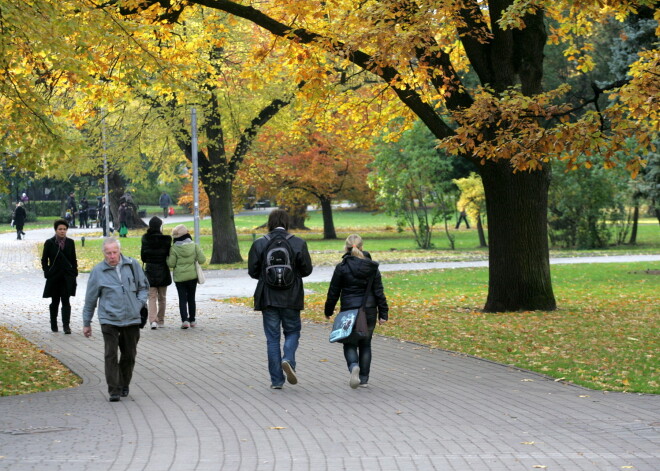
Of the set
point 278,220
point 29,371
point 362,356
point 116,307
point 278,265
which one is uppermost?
point 278,220

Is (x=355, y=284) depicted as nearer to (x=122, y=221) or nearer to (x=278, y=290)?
(x=278, y=290)

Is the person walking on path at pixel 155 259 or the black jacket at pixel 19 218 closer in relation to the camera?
the person walking on path at pixel 155 259

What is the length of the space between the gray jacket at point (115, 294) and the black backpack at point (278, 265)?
1253mm

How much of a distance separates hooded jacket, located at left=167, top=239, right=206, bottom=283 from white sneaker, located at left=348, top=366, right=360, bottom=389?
6.01 metres

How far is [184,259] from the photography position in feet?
51.4

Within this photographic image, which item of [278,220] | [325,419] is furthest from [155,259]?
[325,419]

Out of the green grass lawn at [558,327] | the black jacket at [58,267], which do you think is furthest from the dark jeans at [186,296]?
the green grass lawn at [558,327]

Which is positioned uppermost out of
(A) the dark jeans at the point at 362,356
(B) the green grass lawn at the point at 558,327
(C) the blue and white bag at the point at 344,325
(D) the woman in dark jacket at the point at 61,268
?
(D) the woman in dark jacket at the point at 61,268

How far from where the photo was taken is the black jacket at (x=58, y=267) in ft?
50.3

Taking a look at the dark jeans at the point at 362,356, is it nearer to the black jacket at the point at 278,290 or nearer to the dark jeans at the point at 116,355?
the black jacket at the point at 278,290

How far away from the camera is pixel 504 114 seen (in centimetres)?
1361

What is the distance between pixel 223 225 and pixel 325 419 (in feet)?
80.4

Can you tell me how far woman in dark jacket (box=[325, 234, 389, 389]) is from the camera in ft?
33.4

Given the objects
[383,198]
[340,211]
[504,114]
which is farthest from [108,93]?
[340,211]
